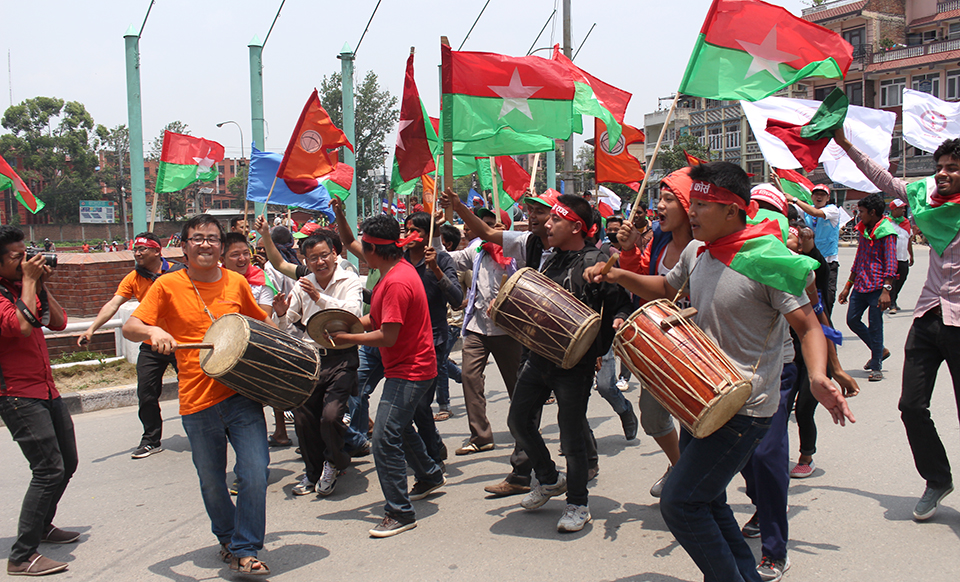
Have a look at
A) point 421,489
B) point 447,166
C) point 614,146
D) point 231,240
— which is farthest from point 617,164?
point 421,489

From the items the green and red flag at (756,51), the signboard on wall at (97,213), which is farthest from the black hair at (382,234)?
the signboard on wall at (97,213)

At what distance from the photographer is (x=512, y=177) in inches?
391

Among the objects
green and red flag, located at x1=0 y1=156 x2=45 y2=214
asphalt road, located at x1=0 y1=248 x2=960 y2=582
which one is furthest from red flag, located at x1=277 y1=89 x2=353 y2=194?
asphalt road, located at x1=0 y1=248 x2=960 y2=582

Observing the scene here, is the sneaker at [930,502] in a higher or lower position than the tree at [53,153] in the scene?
lower

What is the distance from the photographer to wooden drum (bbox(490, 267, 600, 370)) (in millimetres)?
4070

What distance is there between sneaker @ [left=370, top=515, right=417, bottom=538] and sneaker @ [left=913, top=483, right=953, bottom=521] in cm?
293

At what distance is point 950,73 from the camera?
46.1 m

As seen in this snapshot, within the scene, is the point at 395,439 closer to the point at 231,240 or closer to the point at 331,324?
the point at 331,324

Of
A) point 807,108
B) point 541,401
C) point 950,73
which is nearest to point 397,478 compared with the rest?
point 541,401

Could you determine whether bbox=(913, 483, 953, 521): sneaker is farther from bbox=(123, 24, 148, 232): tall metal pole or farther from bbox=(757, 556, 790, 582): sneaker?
bbox=(123, 24, 148, 232): tall metal pole

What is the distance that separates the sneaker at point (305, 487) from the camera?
5.21 meters

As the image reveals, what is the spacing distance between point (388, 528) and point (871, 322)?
5953mm

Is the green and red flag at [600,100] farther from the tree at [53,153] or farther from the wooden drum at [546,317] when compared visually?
the tree at [53,153]

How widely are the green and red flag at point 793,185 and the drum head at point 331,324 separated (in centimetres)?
505
